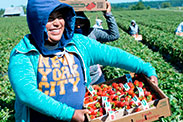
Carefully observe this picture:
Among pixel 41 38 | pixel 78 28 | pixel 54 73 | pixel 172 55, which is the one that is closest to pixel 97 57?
pixel 54 73

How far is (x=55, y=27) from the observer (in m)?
1.69

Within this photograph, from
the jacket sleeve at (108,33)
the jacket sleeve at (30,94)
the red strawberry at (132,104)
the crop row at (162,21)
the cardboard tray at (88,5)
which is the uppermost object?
the cardboard tray at (88,5)

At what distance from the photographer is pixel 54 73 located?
1.65m

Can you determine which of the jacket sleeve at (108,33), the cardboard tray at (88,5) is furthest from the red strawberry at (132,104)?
the jacket sleeve at (108,33)

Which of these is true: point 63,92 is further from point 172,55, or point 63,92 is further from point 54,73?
point 172,55

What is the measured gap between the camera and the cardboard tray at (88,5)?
2510mm

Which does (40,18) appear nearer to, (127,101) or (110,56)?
(110,56)

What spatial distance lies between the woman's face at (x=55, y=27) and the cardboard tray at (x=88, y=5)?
2.90ft

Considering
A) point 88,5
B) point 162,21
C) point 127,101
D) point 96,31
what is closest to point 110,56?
point 127,101

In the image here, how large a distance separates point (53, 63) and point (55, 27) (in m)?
0.34

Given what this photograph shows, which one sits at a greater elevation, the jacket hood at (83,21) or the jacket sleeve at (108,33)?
the jacket hood at (83,21)

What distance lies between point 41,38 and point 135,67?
104 centimetres

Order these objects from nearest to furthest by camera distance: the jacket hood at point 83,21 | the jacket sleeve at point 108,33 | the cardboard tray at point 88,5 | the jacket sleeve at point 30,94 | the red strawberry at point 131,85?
the jacket sleeve at point 30,94 → the red strawberry at point 131,85 → the cardboard tray at point 88,5 → the jacket hood at point 83,21 → the jacket sleeve at point 108,33

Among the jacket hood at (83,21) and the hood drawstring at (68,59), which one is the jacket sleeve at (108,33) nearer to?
the jacket hood at (83,21)
